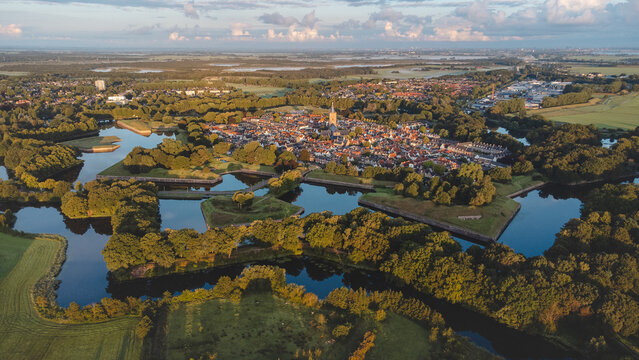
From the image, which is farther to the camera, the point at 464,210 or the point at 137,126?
the point at 137,126

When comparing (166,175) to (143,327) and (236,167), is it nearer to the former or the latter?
(236,167)

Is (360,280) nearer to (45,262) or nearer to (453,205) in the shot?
(453,205)

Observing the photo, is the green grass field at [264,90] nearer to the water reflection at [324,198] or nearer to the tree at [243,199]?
the water reflection at [324,198]

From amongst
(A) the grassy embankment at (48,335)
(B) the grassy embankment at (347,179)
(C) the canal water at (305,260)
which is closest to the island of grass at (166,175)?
(C) the canal water at (305,260)

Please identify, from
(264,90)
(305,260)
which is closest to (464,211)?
(305,260)

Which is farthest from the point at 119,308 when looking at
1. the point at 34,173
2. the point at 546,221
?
the point at 546,221

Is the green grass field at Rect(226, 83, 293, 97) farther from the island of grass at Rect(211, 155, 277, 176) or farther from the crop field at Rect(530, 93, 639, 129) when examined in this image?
the crop field at Rect(530, 93, 639, 129)

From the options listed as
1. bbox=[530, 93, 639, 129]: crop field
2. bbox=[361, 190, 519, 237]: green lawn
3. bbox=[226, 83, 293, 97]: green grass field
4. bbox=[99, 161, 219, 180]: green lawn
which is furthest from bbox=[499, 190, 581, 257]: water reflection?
bbox=[226, 83, 293, 97]: green grass field
